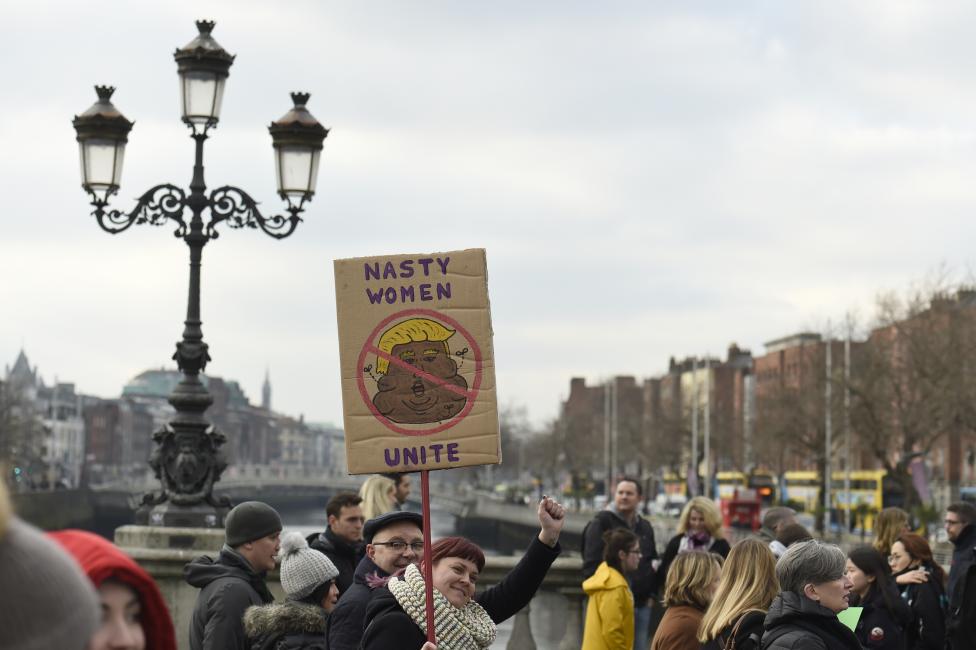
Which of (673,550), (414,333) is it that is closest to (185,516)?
(673,550)

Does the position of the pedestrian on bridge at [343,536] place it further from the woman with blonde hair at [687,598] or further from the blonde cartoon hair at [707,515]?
the blonde cartoon hair at [707,515]

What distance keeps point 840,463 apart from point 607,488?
63.3ft

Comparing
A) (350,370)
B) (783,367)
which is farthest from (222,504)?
(783,367)

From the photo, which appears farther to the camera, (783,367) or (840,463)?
(783,367)

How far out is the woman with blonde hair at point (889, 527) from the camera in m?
9.81

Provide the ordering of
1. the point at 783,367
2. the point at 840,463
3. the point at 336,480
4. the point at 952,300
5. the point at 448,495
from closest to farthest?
the point at 952,300 → the point at 840,463 → the point at 783,367 → the point at 448,495 → the point at 336,480

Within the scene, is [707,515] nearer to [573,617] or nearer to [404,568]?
[573,617]

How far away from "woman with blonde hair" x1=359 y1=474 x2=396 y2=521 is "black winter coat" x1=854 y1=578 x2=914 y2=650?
275 centimetres

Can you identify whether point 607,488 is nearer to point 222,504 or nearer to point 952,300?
point 952,300

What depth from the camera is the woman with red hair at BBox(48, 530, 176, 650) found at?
2.50 metres

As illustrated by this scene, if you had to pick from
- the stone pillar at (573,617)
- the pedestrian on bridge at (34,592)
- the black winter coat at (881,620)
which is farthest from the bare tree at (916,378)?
the pedestrian on bridge at (34,592)

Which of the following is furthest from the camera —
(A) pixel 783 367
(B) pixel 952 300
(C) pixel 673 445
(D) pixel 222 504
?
(A) pixel 783 367

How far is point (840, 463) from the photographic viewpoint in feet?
292

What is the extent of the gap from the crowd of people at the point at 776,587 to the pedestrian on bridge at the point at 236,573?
5.90 ft
